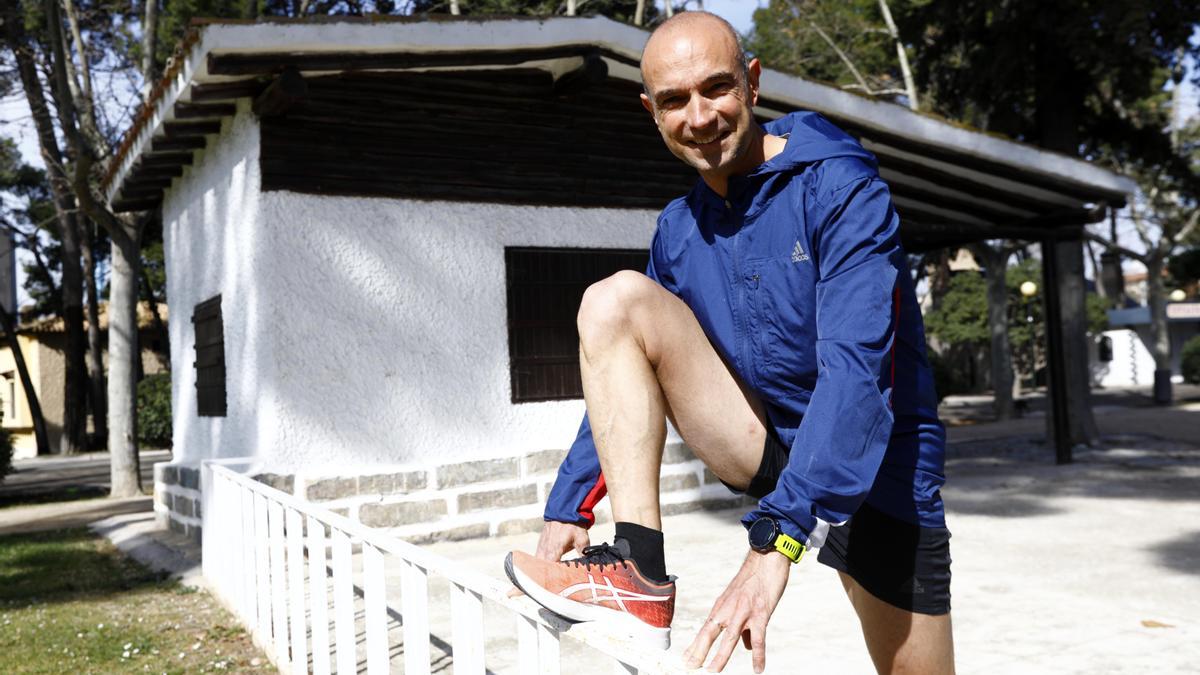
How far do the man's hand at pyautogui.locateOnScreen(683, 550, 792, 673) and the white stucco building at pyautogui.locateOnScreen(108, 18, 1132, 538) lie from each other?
20.0 ft

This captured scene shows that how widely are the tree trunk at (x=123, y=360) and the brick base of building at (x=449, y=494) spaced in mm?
5037

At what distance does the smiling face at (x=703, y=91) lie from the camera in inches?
81.4

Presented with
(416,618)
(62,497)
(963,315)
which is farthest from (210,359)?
(963,315)

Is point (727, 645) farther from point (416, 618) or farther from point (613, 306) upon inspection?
point (416, 618)

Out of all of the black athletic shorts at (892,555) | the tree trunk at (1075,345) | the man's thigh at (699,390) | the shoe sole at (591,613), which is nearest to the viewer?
the shoe sole at (591,613)

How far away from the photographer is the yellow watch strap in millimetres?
1693

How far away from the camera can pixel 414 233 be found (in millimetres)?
8281

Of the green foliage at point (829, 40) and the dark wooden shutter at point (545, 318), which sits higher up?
the green foliage at point (829, 40)

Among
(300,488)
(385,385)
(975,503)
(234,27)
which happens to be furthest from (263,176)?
(975,503)

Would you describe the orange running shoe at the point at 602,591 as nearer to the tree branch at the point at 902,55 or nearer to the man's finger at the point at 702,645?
the man's finger at the point at 702,645

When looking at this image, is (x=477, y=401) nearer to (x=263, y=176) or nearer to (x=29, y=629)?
(x=263, y=176)

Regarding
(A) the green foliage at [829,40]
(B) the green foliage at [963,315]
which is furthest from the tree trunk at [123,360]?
(B) the green foliage at [963,315]

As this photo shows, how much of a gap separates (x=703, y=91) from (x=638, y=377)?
0.57m

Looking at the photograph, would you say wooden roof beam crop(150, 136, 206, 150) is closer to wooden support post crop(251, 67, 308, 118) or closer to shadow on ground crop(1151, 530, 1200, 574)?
wooden support post crop(251, 67, 308, 118)
